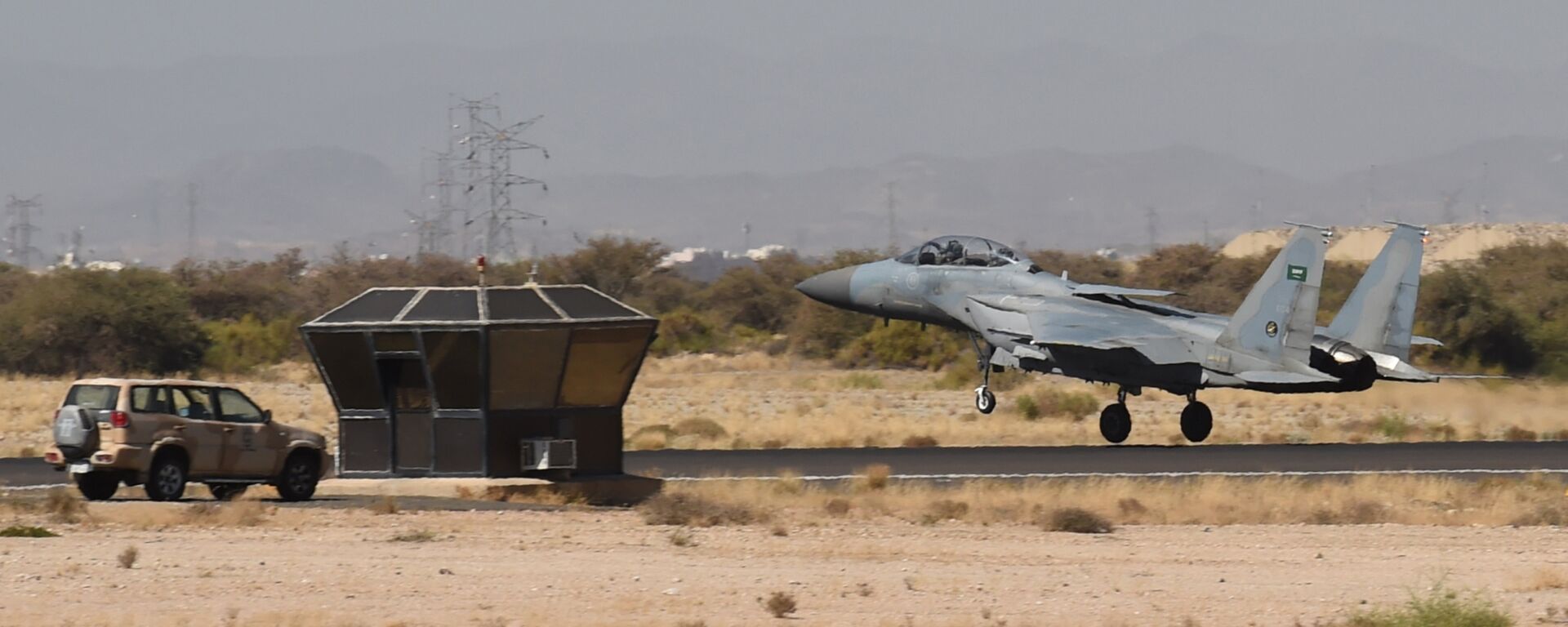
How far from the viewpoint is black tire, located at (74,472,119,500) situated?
74.4 ft

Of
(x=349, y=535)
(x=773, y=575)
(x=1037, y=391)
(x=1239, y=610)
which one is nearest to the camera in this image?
(x=1239, y=610)

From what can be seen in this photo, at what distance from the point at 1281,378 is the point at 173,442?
707 inches

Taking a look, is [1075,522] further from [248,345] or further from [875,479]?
[248,345]

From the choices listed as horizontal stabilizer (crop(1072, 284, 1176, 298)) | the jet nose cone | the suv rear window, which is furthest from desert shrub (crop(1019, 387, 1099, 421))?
the suv rear window

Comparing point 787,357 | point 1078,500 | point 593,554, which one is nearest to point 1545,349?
point 787,357

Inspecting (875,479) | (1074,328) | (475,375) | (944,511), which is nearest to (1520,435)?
(1074,328)

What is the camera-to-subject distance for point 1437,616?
1389cm

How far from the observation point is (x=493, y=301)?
79.7ft

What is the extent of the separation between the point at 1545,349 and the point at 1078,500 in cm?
3642

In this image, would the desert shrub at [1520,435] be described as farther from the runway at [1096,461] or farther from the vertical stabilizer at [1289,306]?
the vertical stabilizer at [1289,306]

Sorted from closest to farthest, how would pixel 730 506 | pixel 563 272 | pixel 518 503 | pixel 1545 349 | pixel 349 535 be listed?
pixel 349 535 → pixel 730 506 → pixel 518 503 → pixel 1545 349 → pixel 563 272

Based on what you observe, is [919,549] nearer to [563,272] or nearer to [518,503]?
[518,503]

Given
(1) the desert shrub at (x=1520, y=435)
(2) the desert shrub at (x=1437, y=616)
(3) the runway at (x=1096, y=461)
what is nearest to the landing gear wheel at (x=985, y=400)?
(3) the runway at (x=1096, y=461)

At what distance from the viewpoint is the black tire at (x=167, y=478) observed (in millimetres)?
22344
